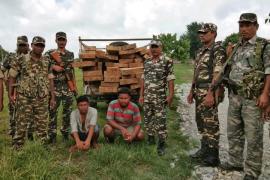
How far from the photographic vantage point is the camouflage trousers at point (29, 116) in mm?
5738

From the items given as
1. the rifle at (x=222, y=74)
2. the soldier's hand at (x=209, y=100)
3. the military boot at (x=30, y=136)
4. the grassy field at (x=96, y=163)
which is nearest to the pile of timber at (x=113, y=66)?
the grassy field at (x=96, y=163)

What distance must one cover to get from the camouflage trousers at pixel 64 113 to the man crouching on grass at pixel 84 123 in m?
0.48

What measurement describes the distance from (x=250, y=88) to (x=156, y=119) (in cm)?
208

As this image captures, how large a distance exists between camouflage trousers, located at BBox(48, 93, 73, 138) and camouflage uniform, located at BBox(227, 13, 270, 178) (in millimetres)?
3175

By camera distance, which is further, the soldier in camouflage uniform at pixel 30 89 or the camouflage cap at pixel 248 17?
the soldier in camouflage uniform at pixel 30 89

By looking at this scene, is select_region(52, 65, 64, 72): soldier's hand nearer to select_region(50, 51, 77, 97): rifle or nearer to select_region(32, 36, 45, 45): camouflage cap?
select_region(50, 51, 77, 97): rifle

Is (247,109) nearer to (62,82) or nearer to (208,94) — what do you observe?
(208,94)

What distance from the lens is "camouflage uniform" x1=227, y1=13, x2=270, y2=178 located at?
4656mm

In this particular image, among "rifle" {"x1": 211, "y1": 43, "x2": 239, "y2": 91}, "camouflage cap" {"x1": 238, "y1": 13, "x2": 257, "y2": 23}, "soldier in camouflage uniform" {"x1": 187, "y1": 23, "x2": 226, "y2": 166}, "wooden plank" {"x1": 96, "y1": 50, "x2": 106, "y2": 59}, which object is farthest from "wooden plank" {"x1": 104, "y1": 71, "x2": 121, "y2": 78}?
"camouflage cap" {"x1": 238, "y1": 13, "x2": 257, "y2": 23}

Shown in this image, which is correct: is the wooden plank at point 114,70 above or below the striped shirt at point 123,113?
above

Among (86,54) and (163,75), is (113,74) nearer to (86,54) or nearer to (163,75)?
(86,54)

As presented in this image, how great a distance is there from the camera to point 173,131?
330 inches

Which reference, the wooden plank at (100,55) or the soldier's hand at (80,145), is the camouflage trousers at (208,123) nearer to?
the soldier's hand at (80,145)

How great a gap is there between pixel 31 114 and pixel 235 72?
3304 mm
